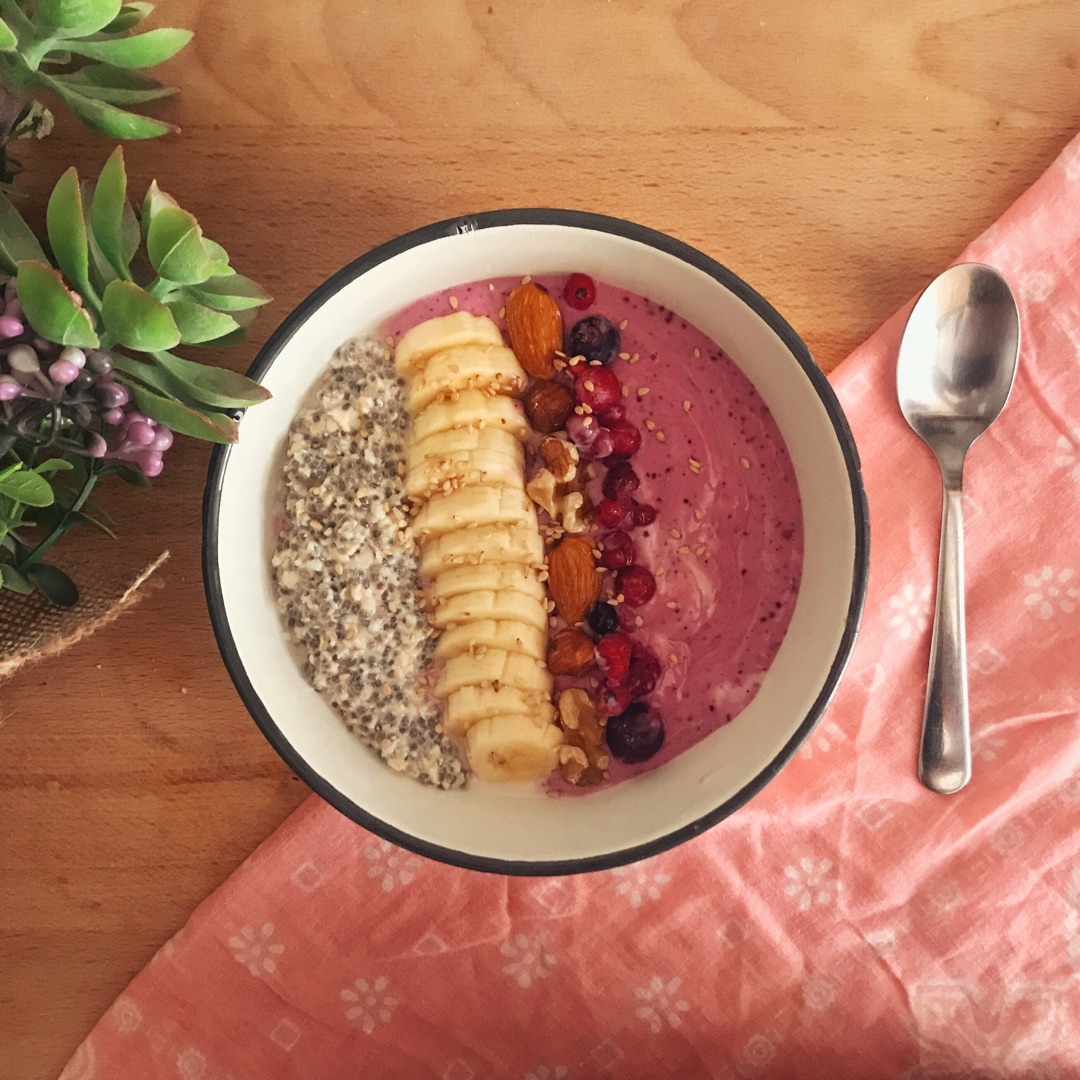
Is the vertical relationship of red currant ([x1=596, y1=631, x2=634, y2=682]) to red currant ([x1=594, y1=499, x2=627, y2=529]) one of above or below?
below

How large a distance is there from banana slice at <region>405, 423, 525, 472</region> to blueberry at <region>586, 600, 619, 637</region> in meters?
0.14

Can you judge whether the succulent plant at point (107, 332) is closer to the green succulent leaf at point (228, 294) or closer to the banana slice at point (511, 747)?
the green succulent leaf at point (228, 294)

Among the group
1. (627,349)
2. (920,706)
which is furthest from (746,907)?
(627,349)

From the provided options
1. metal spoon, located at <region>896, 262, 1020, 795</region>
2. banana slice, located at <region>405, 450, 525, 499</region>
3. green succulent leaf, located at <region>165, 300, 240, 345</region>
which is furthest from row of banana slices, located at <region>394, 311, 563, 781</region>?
metal spoon, located at <region>896, 262, 1020, 795</region>

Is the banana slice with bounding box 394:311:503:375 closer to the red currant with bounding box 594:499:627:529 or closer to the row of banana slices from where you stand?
the row of banana slices

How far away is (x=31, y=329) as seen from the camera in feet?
2.00

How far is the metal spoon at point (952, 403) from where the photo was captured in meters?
0.81

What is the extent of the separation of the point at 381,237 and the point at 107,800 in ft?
1.79

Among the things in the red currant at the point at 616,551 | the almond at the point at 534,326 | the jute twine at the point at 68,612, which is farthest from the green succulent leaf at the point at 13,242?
the red currant at the point at 616,551

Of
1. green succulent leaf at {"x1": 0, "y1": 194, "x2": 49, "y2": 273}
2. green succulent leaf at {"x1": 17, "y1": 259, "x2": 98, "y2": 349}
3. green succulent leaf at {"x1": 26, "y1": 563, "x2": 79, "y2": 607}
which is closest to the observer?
green succulent leaf at {"x1": 17, "y1": 259, "x2": 98, "y2": 349}

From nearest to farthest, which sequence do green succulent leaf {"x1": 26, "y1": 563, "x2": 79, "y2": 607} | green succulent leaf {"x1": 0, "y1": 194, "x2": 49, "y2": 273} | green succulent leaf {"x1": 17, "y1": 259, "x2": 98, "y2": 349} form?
green succulent leaf {"x1": 17, "y1": 259, "x2": 98, "y2": 349}
green succulent leaf {"x1": 0, "y1": 194, "x2": 49, "y2": 273}
green succulent leaf {"x1": 26, "y1": 563, "x2": 79, "y2": 607}

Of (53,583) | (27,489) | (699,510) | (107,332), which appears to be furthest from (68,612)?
(699,510)

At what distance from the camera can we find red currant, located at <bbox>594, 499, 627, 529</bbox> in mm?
819

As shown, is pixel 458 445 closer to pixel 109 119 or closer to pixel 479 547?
pixel 479 547
